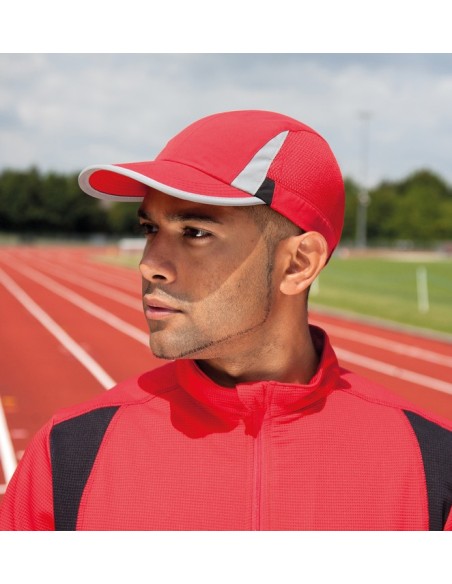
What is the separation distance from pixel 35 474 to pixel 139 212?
1.86 feet

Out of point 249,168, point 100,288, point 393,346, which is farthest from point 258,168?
point 100,288

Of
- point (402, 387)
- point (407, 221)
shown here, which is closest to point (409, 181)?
point (407, 221)

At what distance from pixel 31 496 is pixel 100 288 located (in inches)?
708

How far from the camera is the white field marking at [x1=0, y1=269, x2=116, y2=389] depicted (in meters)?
8.08

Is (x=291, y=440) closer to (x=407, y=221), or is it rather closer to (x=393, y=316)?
(x=393, y=316)

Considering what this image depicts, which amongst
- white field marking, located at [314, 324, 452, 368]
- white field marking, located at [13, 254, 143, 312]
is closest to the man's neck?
white field marking, located at [314, 324, 452, 368]

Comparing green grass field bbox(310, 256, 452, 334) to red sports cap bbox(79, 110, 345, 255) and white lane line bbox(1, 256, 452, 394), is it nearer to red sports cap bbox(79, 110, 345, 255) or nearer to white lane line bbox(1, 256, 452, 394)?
white lane line bbox(1, 256, 452, 394)

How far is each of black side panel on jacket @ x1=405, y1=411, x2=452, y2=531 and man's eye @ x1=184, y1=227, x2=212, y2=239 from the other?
2.03 ft

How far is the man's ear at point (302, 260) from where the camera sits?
132cm

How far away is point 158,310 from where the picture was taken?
1.29 meters

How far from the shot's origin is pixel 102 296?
16.9 metres

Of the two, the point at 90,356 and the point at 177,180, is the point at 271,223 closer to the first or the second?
the point at 177,180

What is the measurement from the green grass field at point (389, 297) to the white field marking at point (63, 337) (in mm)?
6213

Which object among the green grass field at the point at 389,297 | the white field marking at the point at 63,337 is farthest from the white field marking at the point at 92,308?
the green grass field at the point at 389,297
